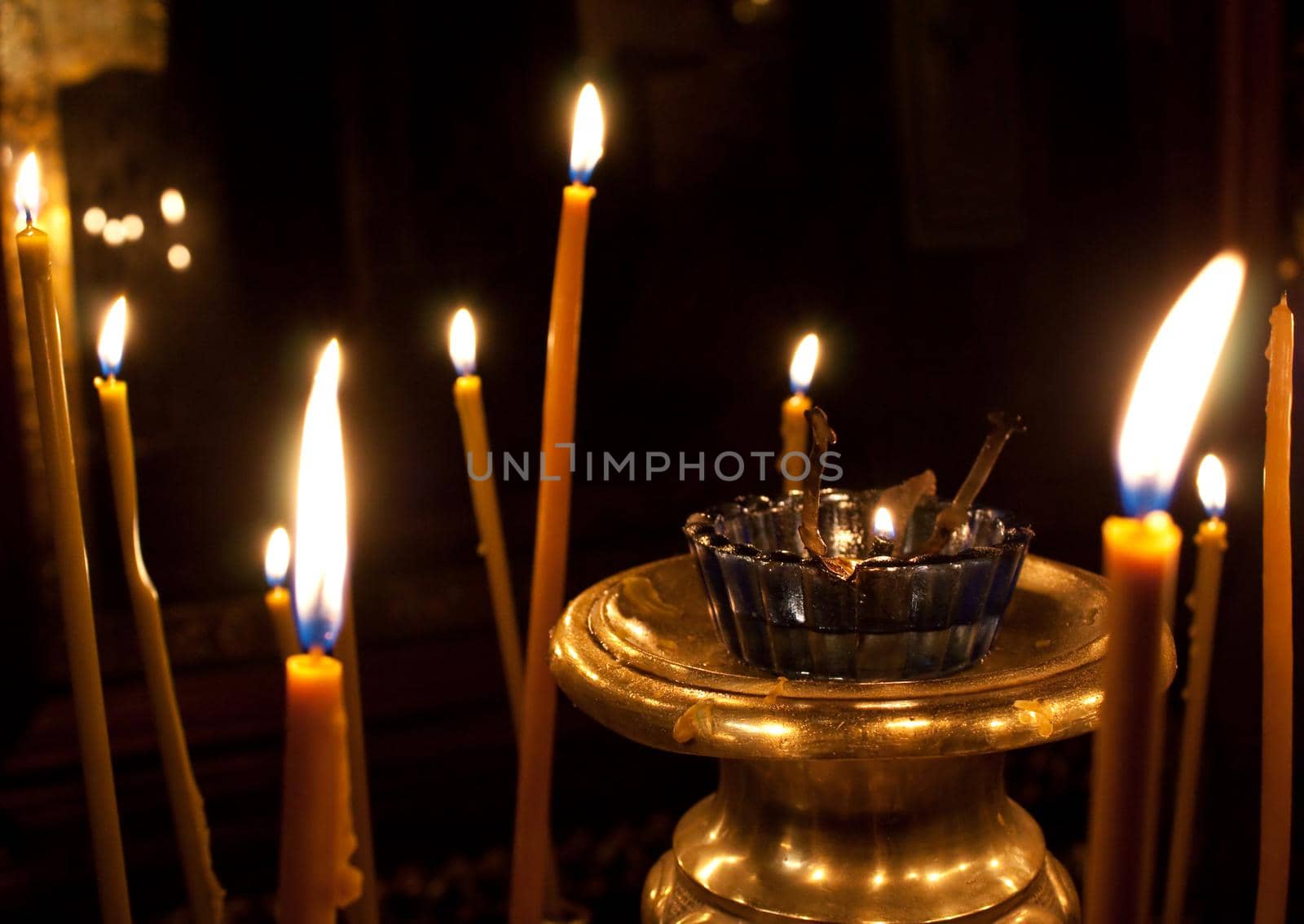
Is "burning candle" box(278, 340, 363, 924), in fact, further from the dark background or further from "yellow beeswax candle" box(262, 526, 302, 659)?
the dark background

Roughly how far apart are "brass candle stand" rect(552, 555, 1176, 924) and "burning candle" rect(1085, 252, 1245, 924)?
140mm

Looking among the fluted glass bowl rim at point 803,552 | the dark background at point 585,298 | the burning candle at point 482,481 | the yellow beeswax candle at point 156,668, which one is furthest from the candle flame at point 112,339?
the dark background at point 585,298

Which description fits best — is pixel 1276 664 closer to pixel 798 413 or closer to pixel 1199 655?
pixel 1199 655

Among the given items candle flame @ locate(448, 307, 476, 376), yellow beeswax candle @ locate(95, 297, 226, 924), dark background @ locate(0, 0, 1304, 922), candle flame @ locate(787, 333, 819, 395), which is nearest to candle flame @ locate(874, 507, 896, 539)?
candle flame @ locate(787, 333, 819, 395)

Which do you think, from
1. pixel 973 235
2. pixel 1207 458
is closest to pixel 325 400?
pixel 1207 458

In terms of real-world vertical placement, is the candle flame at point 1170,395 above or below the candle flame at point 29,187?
below

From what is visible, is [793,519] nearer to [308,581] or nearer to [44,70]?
[308,581]

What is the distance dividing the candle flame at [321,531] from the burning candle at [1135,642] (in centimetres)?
17

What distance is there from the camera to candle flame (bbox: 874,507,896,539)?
520 mm

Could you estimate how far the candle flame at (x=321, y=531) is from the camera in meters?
0.27

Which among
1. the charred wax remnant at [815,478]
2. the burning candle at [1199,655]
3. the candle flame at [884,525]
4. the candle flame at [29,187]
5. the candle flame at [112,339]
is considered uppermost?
the candle flame at [29,187]

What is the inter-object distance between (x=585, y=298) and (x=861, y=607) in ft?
3.32

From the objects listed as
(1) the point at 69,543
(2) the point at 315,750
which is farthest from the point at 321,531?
(1) the point at 69,543

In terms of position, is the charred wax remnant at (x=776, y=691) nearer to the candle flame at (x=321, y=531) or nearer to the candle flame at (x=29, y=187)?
the candle flame at (x=321, y=531)
